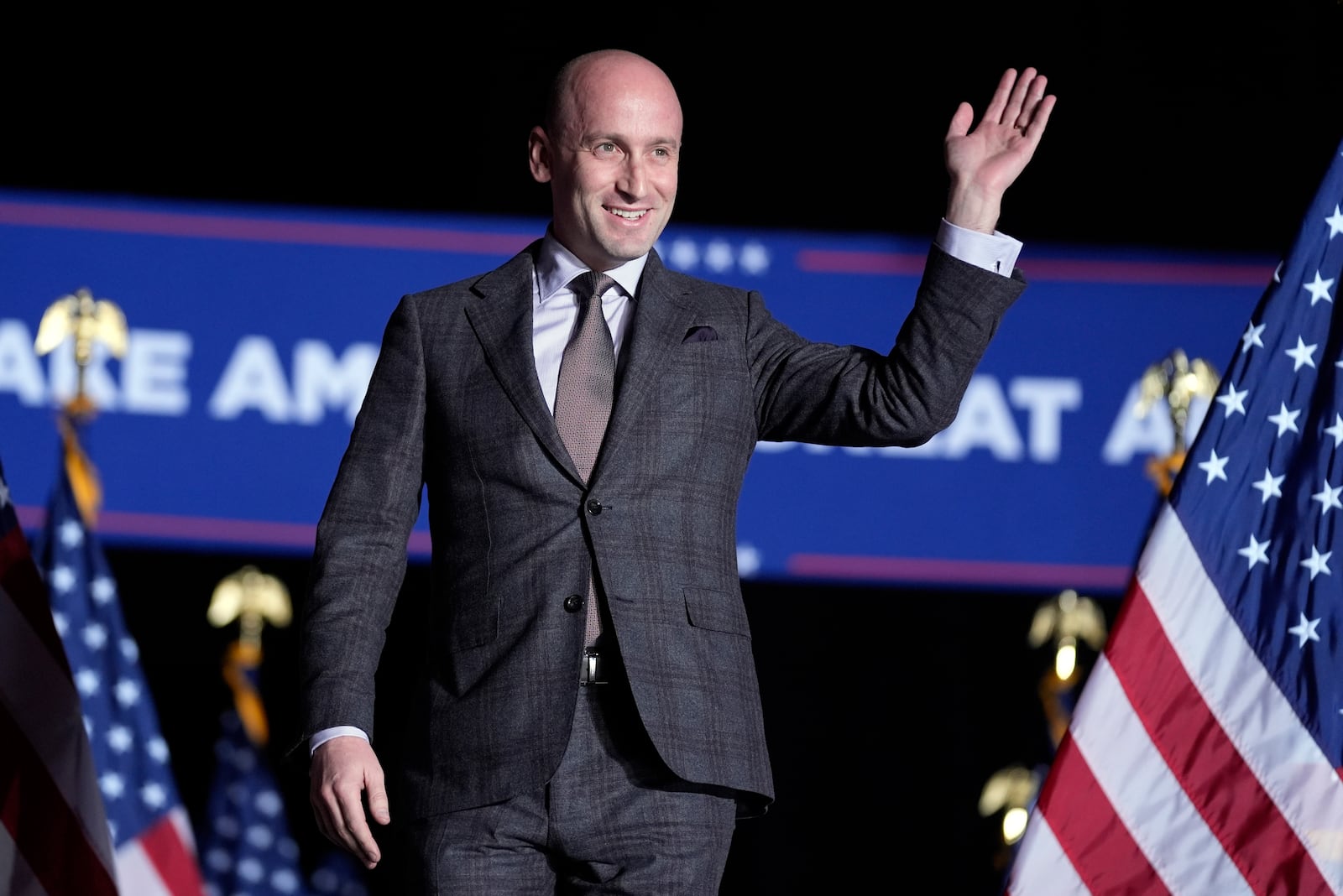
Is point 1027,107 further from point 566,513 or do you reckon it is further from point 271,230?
point 271,230

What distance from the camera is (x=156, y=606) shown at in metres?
4.06

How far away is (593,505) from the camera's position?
5.65 feet

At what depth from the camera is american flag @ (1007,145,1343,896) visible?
225 centimetres

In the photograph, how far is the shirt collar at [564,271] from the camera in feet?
6.16

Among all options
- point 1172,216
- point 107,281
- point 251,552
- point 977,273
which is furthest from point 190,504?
point 977,273

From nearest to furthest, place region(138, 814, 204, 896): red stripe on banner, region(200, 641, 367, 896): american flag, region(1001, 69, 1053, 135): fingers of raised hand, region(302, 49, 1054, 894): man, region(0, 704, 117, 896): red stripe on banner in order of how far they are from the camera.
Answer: region(302, 49, 1054, 894): man, region(1001, 69, 1053, 135): fingers of raised hand, region(0, 704, 117, 896): red stripe on banner, region(138, 814, 204, 896): red stripe on banner, region(200, 641, 367, 896): american flag

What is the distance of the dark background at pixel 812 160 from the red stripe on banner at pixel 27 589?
49.3 inches

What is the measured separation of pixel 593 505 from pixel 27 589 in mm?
1383

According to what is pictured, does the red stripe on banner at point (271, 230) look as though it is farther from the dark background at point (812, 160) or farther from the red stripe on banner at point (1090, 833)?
the red stripe on banner at point (1090, 833)

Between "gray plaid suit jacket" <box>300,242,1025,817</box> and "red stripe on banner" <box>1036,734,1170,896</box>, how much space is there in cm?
64

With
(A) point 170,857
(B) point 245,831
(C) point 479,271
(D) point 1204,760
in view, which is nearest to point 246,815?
(B) point 245,831

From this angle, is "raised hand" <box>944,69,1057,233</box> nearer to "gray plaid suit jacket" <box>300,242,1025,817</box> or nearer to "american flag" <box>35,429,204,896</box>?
"gray plaid suit jacket" <box>300,242,1025,817</box>

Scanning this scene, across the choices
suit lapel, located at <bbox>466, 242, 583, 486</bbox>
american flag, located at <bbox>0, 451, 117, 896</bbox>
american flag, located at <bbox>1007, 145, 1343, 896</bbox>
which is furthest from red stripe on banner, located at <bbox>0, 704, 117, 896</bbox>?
american flag, located at <bbox>1007, 145, 1343, 896</bbox>

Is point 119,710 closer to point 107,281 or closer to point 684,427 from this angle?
point 107,281
